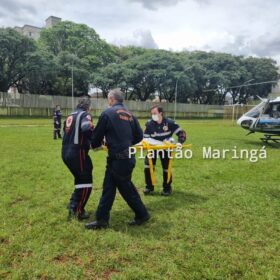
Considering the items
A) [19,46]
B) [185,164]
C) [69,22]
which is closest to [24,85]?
[19,46]

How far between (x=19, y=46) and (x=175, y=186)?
37.8m

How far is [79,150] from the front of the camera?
4.99 m

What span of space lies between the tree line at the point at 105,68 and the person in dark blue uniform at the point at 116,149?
111 ft

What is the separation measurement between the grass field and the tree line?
106ft

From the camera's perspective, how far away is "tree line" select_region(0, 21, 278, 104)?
40.2 metres

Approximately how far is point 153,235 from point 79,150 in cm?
Answer: 175

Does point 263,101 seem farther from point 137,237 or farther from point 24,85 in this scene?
point 24,85

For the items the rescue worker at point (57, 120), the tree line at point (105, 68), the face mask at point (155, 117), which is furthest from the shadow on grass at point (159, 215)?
the tree line at point (105, 68)

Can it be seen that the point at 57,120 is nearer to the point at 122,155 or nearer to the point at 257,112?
the point at 257,112

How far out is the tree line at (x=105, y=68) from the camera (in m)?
40.2

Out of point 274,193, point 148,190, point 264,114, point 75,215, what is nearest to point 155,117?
point 148,190

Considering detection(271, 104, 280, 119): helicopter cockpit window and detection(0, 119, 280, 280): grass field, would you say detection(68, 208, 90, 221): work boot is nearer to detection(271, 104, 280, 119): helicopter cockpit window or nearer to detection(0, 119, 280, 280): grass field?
detection(0, 119, 280, 280): grass field

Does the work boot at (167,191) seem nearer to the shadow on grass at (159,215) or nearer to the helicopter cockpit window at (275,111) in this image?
the shadow on grass at (159,215)

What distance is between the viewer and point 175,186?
741 cm
